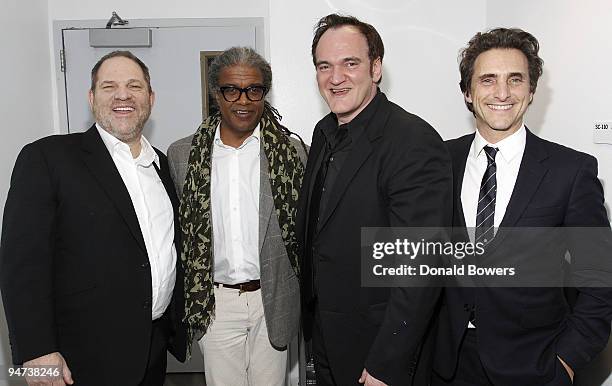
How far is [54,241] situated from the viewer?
183 cm

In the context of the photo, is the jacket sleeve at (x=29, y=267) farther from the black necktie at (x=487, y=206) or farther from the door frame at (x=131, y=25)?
the door frame at (x=131, y=25)

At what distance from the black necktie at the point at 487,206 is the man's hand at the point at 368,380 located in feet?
1.92

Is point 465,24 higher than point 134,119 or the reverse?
higher

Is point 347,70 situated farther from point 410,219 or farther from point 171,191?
point 171,191

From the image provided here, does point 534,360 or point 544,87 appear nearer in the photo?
point 534,360

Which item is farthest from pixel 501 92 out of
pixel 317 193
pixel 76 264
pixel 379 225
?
pixel 76 264

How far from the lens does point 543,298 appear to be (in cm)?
176

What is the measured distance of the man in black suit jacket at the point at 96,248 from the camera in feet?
5.78

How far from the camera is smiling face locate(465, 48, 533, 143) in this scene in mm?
Answer: 1830

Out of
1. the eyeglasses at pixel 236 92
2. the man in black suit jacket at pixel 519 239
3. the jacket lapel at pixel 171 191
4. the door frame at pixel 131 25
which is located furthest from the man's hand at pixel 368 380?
the door frame at pixel 131 25

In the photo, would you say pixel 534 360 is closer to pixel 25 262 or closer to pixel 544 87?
pixel 544 87

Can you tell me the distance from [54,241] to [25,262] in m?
0.12

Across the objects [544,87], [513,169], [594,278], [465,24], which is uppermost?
[465,24]

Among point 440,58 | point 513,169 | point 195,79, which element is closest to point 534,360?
point 513,169
